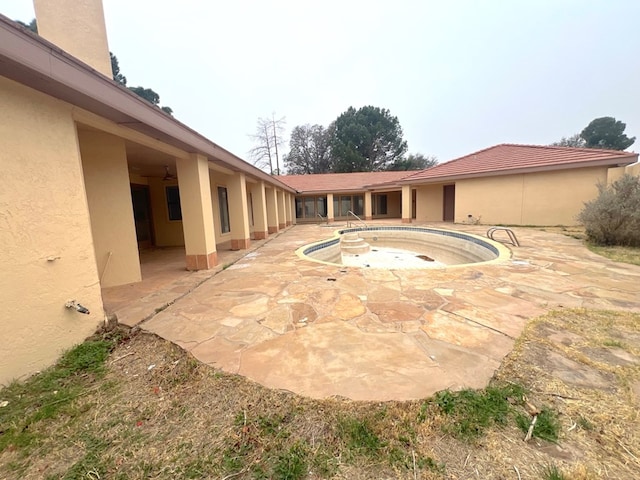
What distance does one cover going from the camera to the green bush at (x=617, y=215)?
634 centimetres

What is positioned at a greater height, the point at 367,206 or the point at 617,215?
the point at 367,206

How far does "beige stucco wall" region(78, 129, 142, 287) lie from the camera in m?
4.24

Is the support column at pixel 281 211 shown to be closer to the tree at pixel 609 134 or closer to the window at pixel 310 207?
the window at pixel 310 207

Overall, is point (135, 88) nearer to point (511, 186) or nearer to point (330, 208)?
point (330, 208)

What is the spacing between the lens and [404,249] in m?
12.1

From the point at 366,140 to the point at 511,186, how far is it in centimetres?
1967

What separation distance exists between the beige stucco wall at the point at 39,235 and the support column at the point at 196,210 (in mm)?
2676

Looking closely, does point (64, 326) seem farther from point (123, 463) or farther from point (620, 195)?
point (620, 195)

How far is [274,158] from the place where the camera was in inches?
1231

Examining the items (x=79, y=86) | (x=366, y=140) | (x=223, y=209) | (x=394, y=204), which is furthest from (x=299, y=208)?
(x=79, y=86)

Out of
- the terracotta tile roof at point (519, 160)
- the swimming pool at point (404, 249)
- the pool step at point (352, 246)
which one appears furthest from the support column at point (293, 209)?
the pool step at point (352, 246)

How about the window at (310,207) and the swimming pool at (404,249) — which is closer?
the swimming pool at (404,249)

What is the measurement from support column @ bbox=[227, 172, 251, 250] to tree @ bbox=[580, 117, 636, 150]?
175 ft

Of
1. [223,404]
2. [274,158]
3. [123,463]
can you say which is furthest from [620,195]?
[274,158]
